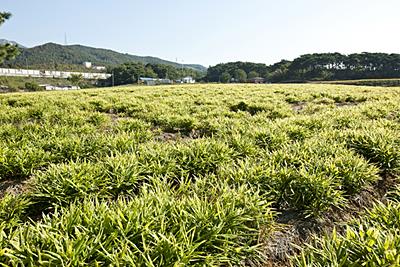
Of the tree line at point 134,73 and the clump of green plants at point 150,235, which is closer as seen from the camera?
the clump of green plants at point 150,235

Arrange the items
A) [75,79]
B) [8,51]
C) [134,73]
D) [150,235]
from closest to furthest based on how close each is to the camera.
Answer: [150,235] → [8,51] → [75,79] → [134,73]

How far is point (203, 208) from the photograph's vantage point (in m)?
2.12

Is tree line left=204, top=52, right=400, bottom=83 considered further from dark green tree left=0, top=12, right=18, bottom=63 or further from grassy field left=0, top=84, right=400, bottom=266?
grassy field left=0, top=84, right=400, bottom=266

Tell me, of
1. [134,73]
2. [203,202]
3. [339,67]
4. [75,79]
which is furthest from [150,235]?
[75,79]

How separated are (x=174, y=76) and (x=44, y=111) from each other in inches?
3819

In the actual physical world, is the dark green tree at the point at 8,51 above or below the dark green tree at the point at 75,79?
below

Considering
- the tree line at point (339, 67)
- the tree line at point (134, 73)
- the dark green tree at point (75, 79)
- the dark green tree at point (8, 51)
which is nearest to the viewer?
the dark green tree at point (8, 51)

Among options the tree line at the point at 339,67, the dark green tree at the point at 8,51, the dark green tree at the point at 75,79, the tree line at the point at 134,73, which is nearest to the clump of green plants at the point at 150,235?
the dark green tree at the point at 8,51

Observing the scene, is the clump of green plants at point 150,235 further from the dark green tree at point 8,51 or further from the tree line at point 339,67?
the tree line at point 339,67

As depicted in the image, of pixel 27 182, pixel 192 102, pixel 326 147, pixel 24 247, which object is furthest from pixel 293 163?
pixel 192 102

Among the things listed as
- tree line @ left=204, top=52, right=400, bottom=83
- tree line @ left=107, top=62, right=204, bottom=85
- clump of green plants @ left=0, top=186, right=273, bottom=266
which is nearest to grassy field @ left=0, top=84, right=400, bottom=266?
clump of green plants @ left=0, top=186, right=273, bottom=266

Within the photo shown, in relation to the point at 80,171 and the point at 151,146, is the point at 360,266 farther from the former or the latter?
the point at 151,146

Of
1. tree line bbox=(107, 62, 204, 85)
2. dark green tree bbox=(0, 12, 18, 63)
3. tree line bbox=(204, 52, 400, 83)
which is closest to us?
dark green tree bbox=(0, 12, 18, 63)

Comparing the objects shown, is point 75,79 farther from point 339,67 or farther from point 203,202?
point 203,202
